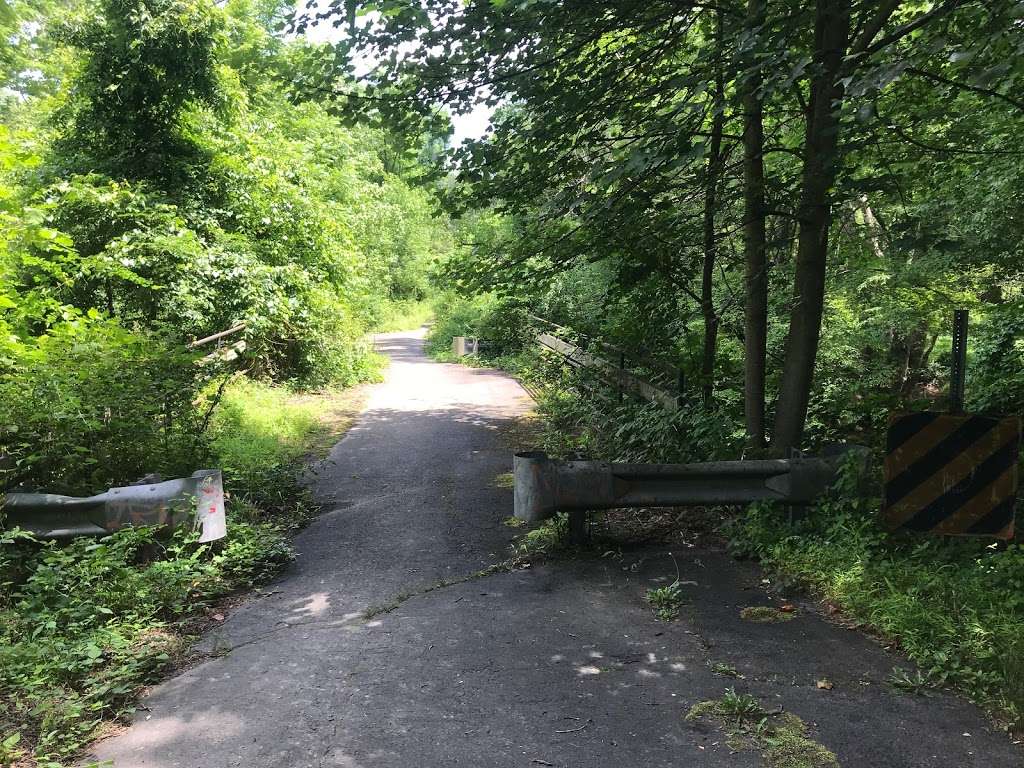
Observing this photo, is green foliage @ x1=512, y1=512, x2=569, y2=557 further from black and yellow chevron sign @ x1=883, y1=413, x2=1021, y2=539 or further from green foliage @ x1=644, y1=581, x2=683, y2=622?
black and yellow chevron sign @ x1=883, y1=413, x2=1021, y2=539

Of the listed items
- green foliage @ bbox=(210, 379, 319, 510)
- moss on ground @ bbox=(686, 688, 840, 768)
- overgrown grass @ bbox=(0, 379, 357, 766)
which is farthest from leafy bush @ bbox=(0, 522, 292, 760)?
moss on ground @ bbox=(686, 688, 840, 768)

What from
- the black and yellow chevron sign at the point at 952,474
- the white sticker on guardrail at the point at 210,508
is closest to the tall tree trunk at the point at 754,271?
the black and yellow chevron sign at the point at 952,474

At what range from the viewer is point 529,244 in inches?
270

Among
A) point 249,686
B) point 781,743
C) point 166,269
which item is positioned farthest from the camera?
point 166,269

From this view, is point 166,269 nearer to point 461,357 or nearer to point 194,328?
point 194,328

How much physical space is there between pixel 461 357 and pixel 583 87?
17669 millimetres

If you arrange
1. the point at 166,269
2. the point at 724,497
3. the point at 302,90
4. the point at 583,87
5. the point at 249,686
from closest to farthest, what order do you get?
1. the point at 249,686
2. the point at 724,497
3. the point at 583,87
4. the point at 302,90
5. the point at 166,269

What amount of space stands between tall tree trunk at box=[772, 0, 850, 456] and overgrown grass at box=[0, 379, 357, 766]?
4494mm

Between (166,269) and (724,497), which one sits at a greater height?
(166,269)

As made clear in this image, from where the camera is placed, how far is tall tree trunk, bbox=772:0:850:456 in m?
5.12

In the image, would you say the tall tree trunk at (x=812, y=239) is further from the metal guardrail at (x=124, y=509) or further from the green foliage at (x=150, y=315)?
the metal guardrail at (x=124, y=509)

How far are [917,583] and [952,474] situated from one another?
88 cm

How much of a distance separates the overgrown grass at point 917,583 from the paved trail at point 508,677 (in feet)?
0.64

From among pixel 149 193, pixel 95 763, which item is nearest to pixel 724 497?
pixel 95 763
